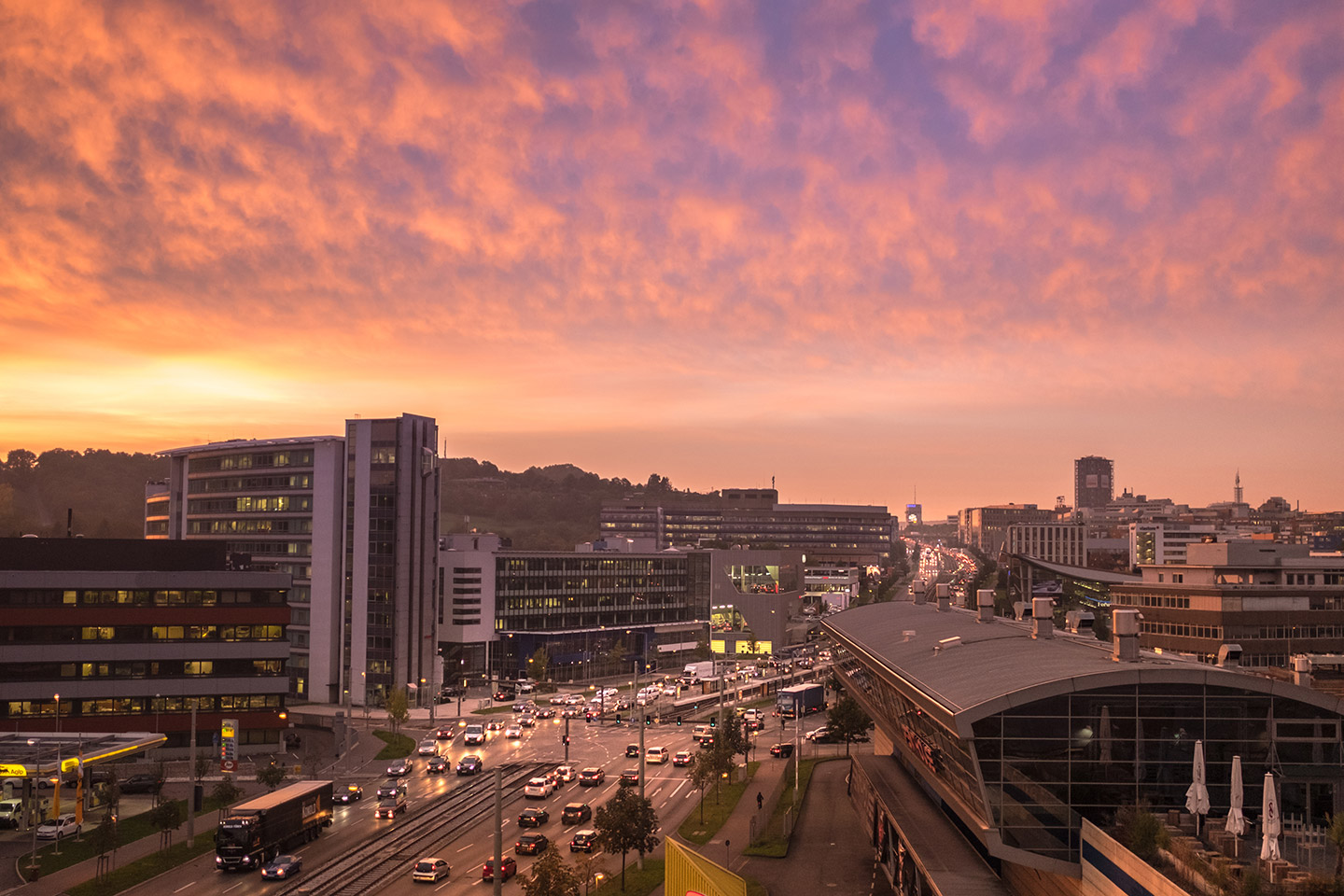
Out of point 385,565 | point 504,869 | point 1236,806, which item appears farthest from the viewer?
point 385,565

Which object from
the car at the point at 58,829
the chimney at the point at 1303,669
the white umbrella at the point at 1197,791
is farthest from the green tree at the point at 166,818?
the chimney at the point at 1303,669

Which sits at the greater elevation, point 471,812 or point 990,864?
point 990,864

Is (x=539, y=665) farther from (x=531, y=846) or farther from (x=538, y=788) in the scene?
(x=531, y=846)

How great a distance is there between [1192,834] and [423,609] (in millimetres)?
109864

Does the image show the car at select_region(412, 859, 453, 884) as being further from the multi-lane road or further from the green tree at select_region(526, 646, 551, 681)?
the green tree at select_region(526, 646, 551, 681)

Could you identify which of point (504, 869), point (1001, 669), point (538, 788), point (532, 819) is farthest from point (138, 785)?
point (1001, 669)

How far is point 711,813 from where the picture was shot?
2689 inches

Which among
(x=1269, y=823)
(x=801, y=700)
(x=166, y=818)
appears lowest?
(x=801, y=700)

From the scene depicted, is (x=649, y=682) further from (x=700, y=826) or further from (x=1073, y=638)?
(x=1073, y=638)

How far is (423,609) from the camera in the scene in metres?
132

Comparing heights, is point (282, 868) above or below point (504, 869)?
below

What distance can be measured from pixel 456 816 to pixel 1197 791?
4732cm

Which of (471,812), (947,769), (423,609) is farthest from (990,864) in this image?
(423,609)

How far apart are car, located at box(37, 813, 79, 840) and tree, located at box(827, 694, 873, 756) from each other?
5777 cm
